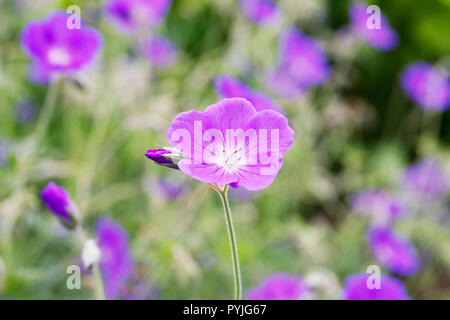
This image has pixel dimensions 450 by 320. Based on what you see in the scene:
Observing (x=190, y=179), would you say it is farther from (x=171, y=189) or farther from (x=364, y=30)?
(x=364, y=30)

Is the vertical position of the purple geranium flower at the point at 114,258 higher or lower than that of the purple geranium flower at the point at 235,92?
lower

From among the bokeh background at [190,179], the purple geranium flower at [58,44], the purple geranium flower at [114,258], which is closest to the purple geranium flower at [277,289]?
the bokeh background at [190,179]

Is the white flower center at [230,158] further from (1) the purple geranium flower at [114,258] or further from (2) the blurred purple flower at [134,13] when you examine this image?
(2) the blurred purple flower at [134,13]

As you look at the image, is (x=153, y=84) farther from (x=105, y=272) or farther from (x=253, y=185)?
(x=253, y=185)

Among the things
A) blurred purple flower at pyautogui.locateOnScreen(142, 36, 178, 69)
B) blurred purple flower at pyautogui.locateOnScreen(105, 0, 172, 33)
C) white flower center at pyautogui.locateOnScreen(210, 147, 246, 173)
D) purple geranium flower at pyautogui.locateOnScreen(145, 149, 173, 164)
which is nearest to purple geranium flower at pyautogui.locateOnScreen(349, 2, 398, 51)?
blurred purple flower at pyautogui.locateOnScreen(142, 36, 178, 69)

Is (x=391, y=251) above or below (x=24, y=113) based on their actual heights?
below

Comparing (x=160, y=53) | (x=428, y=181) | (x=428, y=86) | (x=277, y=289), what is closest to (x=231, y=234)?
(x=277, y=289)

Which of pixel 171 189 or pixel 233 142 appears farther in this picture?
pixel 171 189
